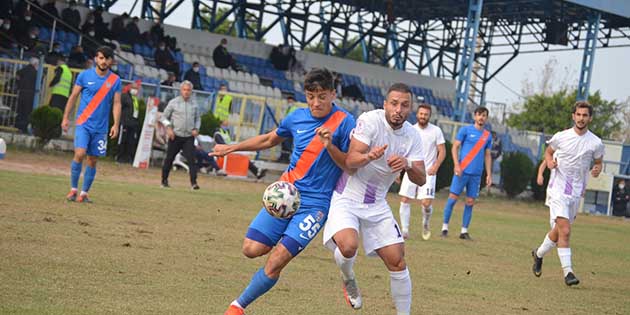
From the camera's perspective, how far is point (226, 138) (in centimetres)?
2497

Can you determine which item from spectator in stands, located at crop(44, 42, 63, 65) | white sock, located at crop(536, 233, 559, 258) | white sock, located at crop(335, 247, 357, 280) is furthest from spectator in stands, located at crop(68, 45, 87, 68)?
white sock, located at crop(335, 247, 357, 280)

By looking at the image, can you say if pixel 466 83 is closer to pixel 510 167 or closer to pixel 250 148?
pixel 510 167

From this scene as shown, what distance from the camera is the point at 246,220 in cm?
1532

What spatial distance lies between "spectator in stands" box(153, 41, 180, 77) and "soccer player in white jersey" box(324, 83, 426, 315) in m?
26.5

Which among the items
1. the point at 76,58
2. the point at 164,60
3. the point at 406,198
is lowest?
the point at 406,198

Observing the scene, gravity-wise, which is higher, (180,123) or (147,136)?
(180,123)

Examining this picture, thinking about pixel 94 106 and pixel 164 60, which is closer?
pixel 94 106

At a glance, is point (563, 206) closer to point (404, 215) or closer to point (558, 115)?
point (404, 215)

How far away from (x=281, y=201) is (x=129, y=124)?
17.7m

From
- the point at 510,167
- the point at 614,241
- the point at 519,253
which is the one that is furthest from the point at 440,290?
the point at 510,167

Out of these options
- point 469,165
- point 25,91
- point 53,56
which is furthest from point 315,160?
point 53,56

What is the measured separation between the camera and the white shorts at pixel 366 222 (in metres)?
7.36

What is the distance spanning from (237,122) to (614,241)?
11.3 m

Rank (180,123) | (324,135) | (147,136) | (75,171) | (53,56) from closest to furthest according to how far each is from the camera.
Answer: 1. (324,135)
2. (75,171)
3. (180,123)
4. (147,136)
5. (53,56)
